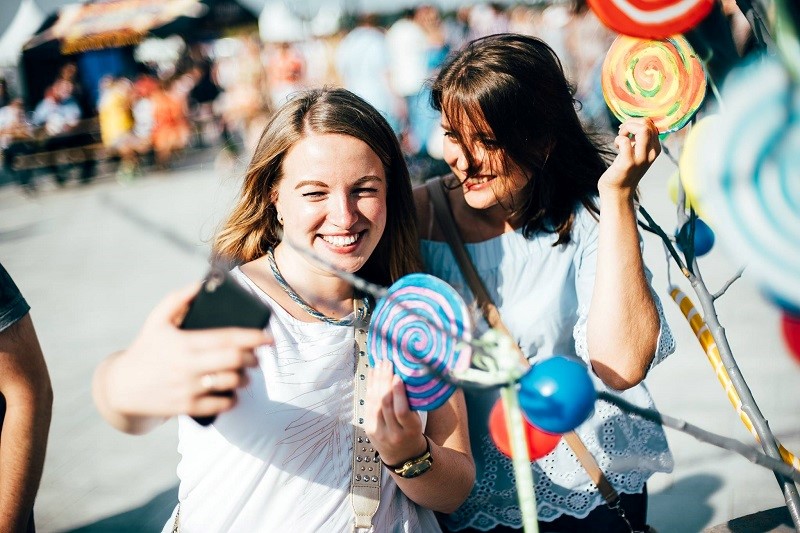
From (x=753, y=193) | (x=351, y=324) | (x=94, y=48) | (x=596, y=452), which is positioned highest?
(x=94, y=48)

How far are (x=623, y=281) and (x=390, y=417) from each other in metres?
0.52

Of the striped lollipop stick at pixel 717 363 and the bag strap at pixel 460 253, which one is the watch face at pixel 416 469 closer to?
the bag strap at pixel 460 253

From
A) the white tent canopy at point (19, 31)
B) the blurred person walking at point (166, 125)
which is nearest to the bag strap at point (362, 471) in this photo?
the blurred person walking at point (166, 125)

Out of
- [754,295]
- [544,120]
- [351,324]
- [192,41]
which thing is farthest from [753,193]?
[192,41]

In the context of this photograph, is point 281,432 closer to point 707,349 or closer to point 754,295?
point 707,349

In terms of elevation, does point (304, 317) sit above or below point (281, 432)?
above

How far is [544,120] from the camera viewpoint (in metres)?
1.68

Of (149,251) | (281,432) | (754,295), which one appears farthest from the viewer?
(149,251)

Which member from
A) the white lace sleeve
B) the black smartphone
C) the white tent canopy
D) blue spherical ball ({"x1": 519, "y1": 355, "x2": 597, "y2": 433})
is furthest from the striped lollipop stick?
the white tent canopy

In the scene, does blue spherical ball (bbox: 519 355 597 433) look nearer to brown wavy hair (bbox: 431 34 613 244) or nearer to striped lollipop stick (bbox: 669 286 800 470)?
striped lollipop stick (bbox: 669 286 800 470)

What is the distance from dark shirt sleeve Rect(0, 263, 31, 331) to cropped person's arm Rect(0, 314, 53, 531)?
16 millimetres

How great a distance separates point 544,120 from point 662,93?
395 millimetres

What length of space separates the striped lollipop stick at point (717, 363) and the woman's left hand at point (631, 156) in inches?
13.2

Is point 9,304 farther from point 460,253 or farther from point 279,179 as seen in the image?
point 460,253
